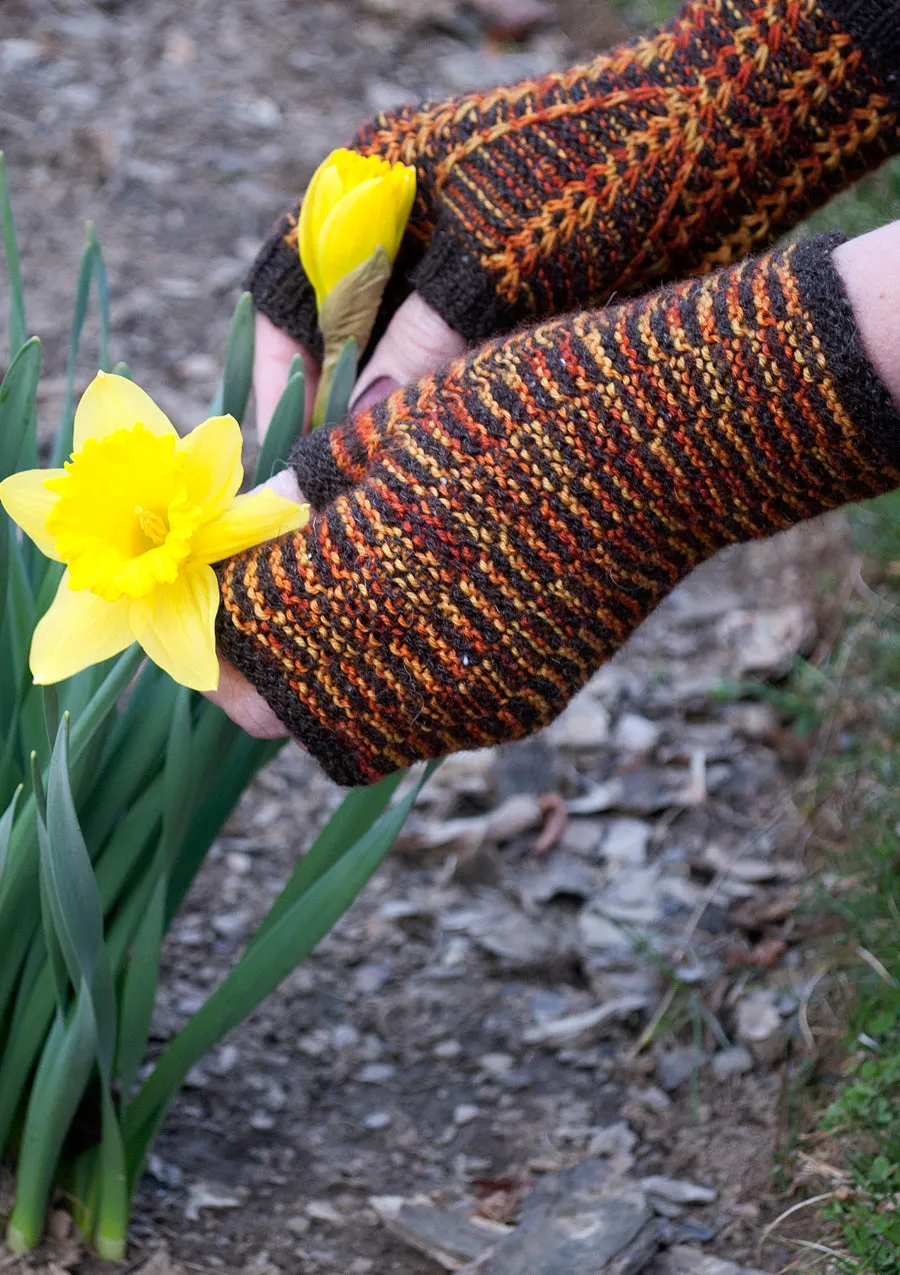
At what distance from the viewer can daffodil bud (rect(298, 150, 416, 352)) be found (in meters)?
0.99

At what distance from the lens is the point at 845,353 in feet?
2.75

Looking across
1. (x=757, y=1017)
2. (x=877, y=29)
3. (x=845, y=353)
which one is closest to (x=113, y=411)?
(x=845, y=353)

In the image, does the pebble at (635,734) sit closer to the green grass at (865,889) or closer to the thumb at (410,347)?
the green grass at (865,889)

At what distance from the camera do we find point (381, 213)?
0.99 m

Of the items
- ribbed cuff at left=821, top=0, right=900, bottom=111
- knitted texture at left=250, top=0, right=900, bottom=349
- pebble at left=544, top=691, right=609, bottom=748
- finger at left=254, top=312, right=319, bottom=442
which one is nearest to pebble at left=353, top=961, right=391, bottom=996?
pebble at left=544, top=691, right=609, bottom=748

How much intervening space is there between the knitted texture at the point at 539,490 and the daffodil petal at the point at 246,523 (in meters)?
0.01

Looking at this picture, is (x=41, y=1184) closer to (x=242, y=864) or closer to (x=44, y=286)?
(x=242, y=864)

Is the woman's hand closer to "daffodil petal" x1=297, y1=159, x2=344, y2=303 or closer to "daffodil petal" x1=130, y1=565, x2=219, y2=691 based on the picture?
"daffodil petal" x1=130, y1=565, x2=219, y2=691

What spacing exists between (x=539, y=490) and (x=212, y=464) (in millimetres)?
202

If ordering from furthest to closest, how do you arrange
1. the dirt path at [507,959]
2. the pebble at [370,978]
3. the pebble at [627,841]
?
the pebble at [627,841]
the pebble at [370,978]
the dirt path at [507,959]

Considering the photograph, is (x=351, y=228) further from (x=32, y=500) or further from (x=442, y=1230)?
(x=442, y=1230)

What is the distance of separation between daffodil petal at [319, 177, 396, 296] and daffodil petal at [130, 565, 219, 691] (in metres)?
0.30

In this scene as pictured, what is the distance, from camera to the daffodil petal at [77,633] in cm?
Answer: 83

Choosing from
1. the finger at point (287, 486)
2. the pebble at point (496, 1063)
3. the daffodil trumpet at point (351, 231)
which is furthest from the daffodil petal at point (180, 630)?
the pebble at point (496, 1063)
